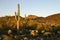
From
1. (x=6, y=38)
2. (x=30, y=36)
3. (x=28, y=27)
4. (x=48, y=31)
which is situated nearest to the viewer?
(x=6, y=38)

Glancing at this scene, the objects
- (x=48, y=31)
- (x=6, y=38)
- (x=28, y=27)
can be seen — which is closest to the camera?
(x=6, y=38)

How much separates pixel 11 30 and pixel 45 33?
13.3 feet

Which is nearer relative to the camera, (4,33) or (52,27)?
(4,33)

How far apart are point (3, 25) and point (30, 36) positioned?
5007 mm

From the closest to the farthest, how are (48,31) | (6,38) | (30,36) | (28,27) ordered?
(6,38), (30,36), (48,31), (28,27)

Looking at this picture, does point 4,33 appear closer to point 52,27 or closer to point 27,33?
point 27,33

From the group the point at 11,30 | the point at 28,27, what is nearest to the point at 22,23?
the point at 28,27

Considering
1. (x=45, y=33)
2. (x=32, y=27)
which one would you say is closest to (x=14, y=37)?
(x=45, y=33)

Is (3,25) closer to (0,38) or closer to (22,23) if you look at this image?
(22,23)

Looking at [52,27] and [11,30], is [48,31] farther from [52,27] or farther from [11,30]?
[11,30]

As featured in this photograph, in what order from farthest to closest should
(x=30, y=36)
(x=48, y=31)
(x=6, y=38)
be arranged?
(x=48, y=31) < (x=30, y=36) < (x=6, y=38)

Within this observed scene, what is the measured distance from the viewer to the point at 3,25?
29.4 metres

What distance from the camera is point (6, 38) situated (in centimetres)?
2325

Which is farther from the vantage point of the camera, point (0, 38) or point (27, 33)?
point (27, 33)
